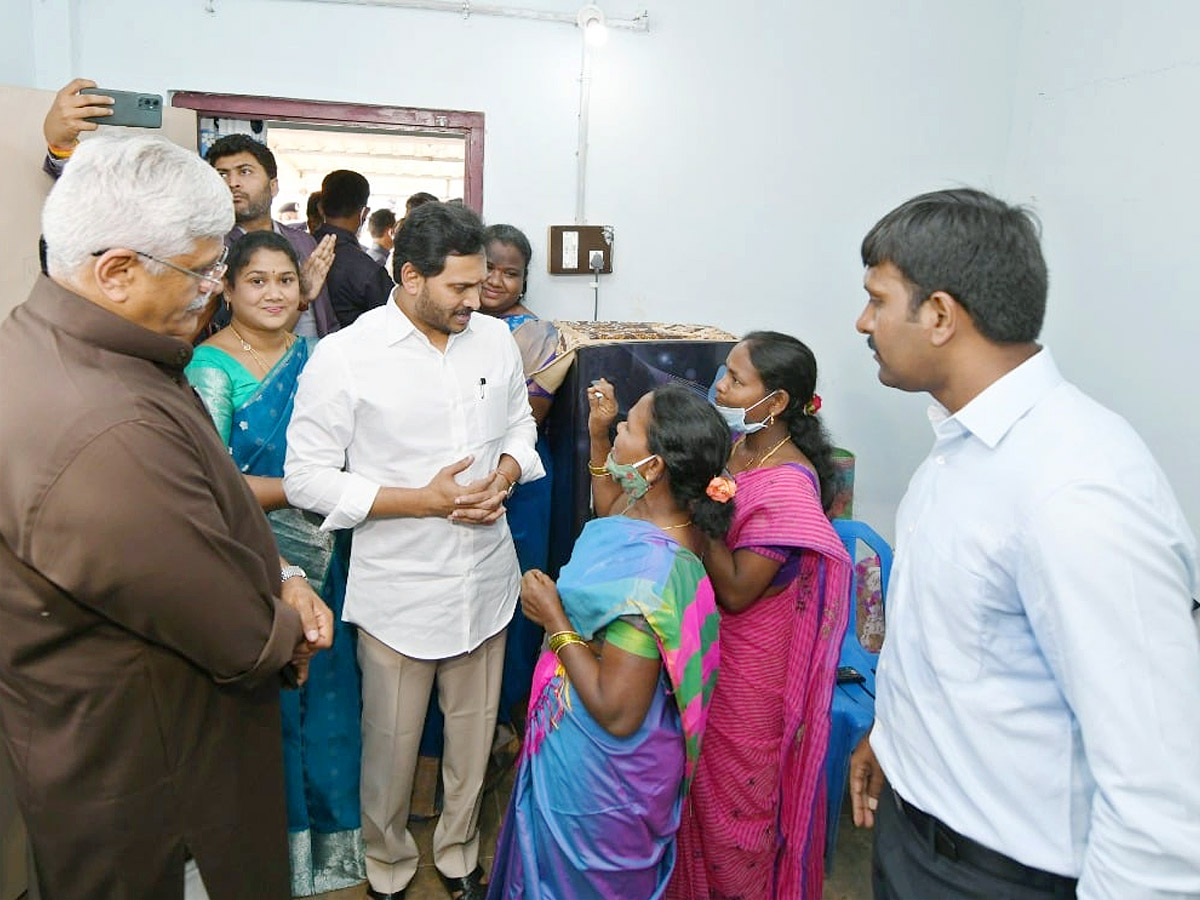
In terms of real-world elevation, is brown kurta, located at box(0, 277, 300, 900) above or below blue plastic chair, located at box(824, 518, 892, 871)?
above

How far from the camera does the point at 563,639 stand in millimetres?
1506

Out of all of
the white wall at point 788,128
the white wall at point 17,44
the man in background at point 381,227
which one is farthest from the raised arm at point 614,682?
the man in background at point 381,227

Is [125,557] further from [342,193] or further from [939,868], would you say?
[342,193]

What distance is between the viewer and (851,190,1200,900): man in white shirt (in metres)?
0.85

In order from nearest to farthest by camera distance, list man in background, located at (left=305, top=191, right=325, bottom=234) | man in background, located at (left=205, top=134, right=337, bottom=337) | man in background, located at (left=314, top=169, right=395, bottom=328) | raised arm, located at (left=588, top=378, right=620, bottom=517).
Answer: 1. raised arm, located at (left=588, top=378, right=620, bottom=517)
2. man in background, located at (left=205, top=134, right=337, bottom=337)
3. man in background, located at (left=314, top=169, right=395, bottom=328)
4. man in background, located at (left=305, top=191, right=325, bottom=234)

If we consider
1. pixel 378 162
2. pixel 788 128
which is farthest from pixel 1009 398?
pixel 378 162

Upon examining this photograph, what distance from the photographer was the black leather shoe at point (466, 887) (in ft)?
7.06

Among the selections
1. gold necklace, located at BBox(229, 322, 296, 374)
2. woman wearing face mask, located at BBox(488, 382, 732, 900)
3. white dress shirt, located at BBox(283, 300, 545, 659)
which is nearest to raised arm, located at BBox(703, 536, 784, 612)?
woman wearing face mask, located at BBox(488, 382, 732, 900)

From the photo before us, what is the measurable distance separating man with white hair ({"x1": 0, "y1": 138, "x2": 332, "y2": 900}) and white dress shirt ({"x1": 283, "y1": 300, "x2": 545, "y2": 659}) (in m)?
0.61

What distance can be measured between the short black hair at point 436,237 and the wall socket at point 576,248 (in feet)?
3.55

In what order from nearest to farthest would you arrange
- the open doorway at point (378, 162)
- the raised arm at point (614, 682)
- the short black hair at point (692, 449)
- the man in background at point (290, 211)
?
1. the raised arm at point (614, 682)
2. the short black hair at point (692, 449)
3. the open doorway at point (378, 162)
4. the man in background at point (290, 211)

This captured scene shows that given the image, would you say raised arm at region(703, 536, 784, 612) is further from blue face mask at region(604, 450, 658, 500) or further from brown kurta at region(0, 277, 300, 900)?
brown kurta at region(0, 277, 300, 900)

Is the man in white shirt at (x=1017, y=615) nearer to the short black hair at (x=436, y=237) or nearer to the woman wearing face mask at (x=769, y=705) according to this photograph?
the woman wearing face mask at (x=769, y=705)

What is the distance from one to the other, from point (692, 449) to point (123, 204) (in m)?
0.96
